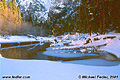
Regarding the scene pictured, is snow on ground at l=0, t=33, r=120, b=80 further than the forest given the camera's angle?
No

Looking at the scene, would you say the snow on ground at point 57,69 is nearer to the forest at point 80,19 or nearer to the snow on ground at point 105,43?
the snow on ground at point 105,43

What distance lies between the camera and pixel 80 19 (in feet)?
135

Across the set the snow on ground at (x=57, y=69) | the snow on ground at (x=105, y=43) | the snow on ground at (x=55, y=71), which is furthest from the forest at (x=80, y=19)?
the snow on ground at (x=55, y=71)

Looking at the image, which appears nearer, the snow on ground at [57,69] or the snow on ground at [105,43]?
the snow on ground at [57,69]

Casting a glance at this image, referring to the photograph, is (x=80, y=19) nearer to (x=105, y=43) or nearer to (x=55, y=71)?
(x=105, y=43)

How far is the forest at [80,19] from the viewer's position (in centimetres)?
2581

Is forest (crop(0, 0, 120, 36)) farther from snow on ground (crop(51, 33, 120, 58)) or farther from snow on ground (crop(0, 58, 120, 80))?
snow on ground (crop(0, 58, 120, 80))

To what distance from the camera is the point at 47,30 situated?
10450 cm

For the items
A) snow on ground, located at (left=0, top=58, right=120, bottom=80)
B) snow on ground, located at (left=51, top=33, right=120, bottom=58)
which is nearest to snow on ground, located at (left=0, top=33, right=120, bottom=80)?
snow on ground, located at (left=0, top=58, right=120, bottom=80)

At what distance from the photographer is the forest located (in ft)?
84.7

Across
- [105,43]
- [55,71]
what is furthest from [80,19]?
[55,71]

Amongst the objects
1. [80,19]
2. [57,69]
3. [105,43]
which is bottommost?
[57,69]

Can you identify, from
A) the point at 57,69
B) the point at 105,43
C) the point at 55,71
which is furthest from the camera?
the point at 105,43

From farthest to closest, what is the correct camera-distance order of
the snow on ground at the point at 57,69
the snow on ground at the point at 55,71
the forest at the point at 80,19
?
the forest at the point at 80,19 → the snow on ground at the point at 57,69 → the snow on ground at the point at 55,71
